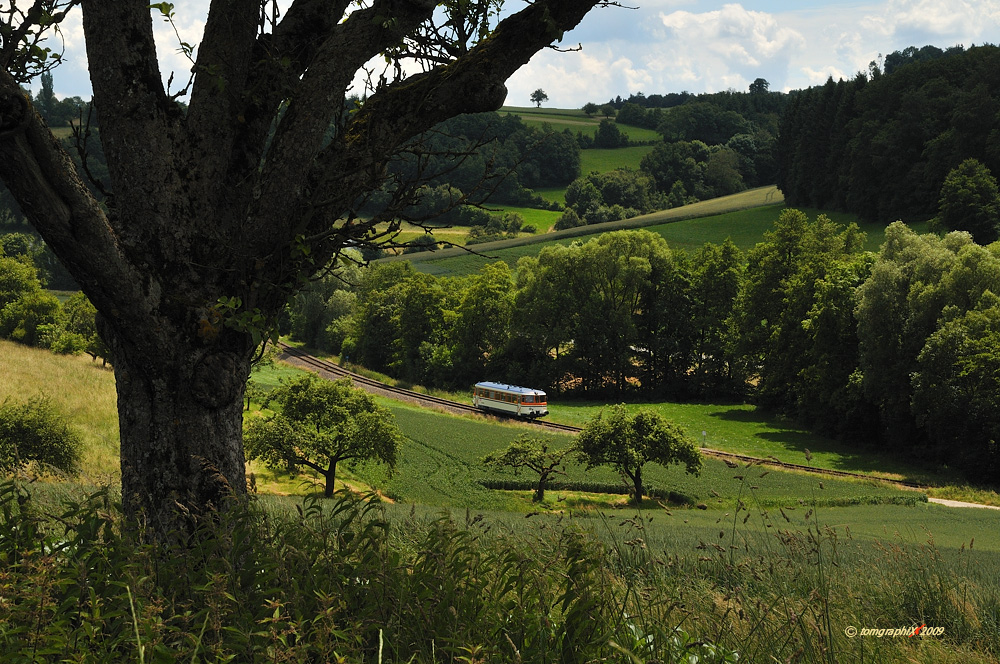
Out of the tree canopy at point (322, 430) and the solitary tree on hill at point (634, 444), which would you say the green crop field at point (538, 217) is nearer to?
the solitary tree on hill at point (634, 444)

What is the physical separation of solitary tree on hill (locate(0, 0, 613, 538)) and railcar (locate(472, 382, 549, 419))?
164 feet

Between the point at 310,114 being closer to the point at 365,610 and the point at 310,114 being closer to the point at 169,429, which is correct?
the point at 169,429

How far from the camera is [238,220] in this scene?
178 inches


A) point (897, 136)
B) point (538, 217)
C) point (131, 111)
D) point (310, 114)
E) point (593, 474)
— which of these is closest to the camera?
point (131, 111)

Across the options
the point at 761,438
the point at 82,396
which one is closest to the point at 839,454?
the point at 761,438

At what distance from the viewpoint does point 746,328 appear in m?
58.7

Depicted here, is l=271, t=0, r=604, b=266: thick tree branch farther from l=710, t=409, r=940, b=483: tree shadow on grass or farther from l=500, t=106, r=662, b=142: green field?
l=500, t=106, r=662, b=142: green field

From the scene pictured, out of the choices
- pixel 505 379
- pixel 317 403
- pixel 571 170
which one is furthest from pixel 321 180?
pixel 571 170

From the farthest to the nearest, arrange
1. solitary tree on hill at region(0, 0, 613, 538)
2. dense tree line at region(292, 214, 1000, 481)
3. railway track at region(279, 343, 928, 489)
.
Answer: dense tree line at region(292, 214, 1000, 481) → railway track at region(279, 343, 928, 489) → solitary tree on hill at region(0, 0, 613, 538)

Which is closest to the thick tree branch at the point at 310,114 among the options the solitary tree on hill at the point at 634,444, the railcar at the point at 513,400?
the solitary tree on hill at the point at 634,444

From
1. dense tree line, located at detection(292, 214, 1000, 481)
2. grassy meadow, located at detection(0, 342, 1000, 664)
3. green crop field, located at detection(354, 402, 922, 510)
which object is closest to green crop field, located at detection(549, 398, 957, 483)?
dense tree line, located at detection(292, 214, 1000, 481)

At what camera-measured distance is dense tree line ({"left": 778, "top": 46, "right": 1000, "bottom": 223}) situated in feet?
255

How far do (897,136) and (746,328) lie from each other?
147ft

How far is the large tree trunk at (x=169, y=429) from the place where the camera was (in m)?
4.19
